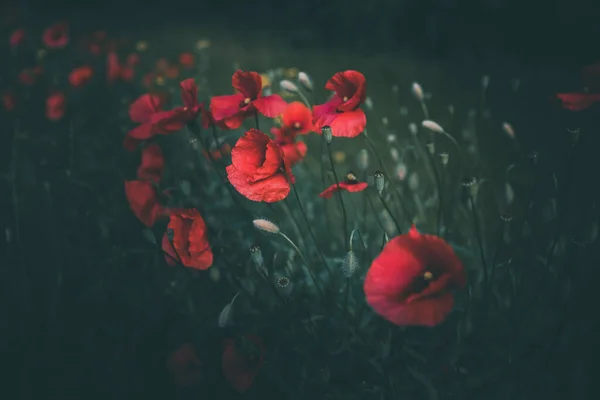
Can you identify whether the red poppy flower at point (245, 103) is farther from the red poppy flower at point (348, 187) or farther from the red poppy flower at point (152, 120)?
the red poppy flower at point (348, 187)

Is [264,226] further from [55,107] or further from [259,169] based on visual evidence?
[55,107]

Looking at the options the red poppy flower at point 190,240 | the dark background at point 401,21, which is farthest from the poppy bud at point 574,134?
the dark background at point 401,21

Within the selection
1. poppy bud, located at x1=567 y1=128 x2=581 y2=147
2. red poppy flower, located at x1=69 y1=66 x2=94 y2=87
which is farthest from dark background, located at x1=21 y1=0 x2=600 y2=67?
red poppy flower, located at x1=69 y1=66 x2=94 y2=87

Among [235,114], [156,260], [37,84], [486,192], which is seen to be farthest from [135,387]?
[37,84]

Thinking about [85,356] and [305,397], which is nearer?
[305,397]

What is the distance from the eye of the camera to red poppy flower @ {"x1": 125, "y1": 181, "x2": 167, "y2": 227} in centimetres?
153

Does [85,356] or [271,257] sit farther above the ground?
[271,257]

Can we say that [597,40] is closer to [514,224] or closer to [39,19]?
[514,224]

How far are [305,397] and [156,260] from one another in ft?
2.60

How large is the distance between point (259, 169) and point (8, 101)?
8.51ft

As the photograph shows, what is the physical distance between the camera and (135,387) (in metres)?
1.54

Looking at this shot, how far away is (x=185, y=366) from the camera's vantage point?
154cm

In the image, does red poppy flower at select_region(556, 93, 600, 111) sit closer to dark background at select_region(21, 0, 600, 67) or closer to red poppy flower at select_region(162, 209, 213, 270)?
red poppy flower at select_region(162, 209, 213, 270)

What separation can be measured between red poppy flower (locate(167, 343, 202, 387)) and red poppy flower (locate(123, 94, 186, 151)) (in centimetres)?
71
